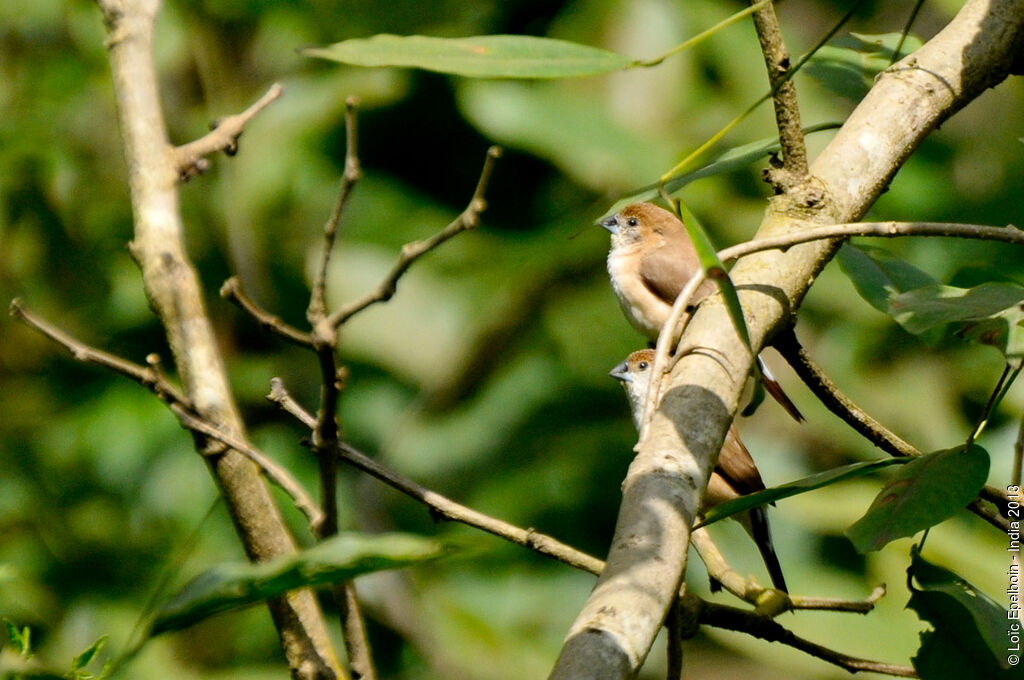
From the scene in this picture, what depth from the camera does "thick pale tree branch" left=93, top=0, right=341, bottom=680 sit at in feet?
5.75

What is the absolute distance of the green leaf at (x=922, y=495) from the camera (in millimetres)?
1499

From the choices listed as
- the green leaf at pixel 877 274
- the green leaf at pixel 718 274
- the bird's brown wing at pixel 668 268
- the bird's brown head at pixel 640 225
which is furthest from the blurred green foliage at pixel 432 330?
the green leaf at pixel 718 274

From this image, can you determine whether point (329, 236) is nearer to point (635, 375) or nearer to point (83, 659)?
point (83, 659)

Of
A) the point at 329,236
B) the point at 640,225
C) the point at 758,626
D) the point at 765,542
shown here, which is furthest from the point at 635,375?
the point at 329,236

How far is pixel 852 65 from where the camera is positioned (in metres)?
2.48

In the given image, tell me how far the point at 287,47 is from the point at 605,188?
6.14 feet

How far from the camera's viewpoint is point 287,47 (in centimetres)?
580

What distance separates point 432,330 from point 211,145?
11.8 feet

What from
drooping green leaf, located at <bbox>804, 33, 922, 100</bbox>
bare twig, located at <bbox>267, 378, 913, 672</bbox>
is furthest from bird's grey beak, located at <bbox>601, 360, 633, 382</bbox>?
bare twig, located at <bbox>267, 378, 913, 672</bbox>

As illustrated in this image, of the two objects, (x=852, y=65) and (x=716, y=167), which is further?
(x=852, y=65)

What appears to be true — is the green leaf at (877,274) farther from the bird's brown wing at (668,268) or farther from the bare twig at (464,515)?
the bird's brown wing at (668,268)

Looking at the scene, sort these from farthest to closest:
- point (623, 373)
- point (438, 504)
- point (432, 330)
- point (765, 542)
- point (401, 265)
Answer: point (432, 330), point (623, 373), point (765, 542), point (438, 504), point (401, 265)

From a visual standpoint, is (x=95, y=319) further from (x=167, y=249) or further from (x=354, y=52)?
(x=354, y=52)

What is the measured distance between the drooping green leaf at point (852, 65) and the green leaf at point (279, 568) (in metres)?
1.79
